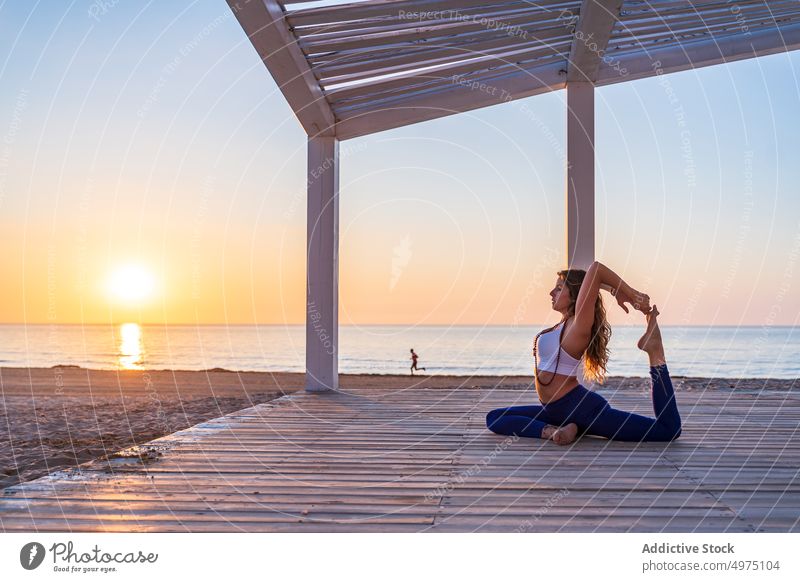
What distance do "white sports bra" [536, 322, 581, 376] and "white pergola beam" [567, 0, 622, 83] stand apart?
9.82 ft

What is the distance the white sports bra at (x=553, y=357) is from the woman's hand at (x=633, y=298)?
0.43 metres

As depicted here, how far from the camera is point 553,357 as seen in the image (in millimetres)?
4789

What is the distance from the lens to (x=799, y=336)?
48.5m

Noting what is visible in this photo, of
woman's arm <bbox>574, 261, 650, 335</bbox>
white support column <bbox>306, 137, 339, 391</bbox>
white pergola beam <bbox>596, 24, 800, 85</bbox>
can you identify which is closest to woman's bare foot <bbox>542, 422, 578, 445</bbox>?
woman's arm <bbox>574, 261, 650, 335</bbox>

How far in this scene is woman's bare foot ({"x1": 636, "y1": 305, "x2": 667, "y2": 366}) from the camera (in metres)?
4.42

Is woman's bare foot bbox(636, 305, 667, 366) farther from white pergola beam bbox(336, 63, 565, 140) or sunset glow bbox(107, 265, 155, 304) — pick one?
sunset glow bbox(107, 265, 155, 304)

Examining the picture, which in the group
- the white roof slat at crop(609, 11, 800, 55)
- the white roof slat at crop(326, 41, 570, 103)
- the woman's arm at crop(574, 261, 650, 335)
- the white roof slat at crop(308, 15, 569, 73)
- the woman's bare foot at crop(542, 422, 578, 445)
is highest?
the white roof slat at crop(609, 11, 800, 55)

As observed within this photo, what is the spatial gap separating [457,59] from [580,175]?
5.75 ft

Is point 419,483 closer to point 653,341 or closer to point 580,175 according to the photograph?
point 653,341

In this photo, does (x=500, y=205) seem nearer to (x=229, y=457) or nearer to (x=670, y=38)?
(x=670, y=38)

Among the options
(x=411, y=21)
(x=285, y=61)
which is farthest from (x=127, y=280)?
(x=411, y=21)

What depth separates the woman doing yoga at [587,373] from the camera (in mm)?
4523
